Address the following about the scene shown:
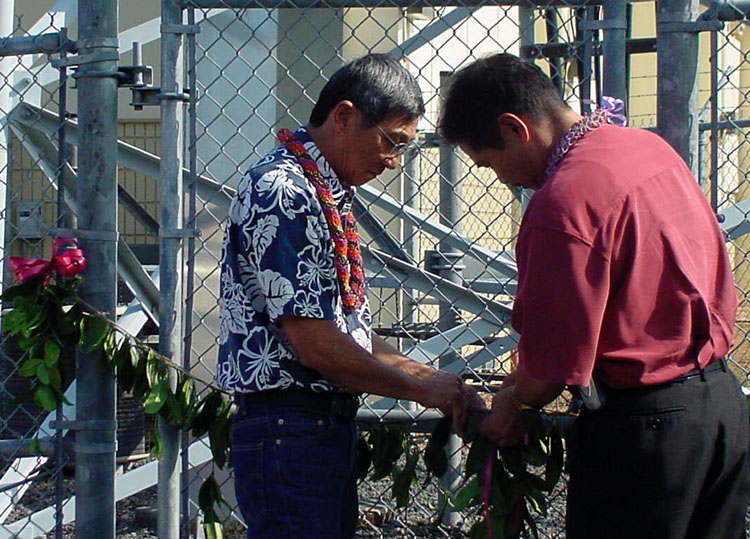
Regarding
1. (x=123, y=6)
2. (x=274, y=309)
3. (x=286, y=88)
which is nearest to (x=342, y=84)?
(x=274, y=309)

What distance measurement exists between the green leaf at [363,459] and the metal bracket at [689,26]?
1535mm

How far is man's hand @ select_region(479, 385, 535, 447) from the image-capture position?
9.12 feet

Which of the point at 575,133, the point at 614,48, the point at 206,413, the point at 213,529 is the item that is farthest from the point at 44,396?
the point at 614,48

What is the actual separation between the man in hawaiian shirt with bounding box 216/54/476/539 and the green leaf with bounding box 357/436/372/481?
0.39 meters

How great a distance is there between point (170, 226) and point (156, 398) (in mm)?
553

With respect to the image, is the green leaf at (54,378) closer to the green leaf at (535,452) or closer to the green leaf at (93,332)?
the green leaf at (93,332)

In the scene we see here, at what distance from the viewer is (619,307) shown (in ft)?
8.00

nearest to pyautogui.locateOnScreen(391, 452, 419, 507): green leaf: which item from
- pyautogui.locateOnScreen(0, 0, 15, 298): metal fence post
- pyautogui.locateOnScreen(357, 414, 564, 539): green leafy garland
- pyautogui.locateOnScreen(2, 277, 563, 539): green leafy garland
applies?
pyautogui.locateOnScreen(2, 277, 563, 539): green leafy garland

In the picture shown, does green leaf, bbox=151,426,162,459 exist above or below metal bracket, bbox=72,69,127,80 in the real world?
below

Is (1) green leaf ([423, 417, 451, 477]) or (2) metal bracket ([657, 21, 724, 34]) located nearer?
(2) metal bracket ([657, 21, 724, 34])

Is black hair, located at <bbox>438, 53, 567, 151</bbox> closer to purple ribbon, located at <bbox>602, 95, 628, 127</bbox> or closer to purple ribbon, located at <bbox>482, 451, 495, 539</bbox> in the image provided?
purple ribbon, located at <bbox>602, 95, 628, 127</bbox>

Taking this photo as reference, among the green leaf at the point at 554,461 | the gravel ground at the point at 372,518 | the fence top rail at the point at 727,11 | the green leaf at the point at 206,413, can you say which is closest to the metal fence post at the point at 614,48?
the fence top rail at the point at 727,11

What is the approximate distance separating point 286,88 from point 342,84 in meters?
5.18

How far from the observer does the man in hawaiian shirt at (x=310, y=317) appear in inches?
107
